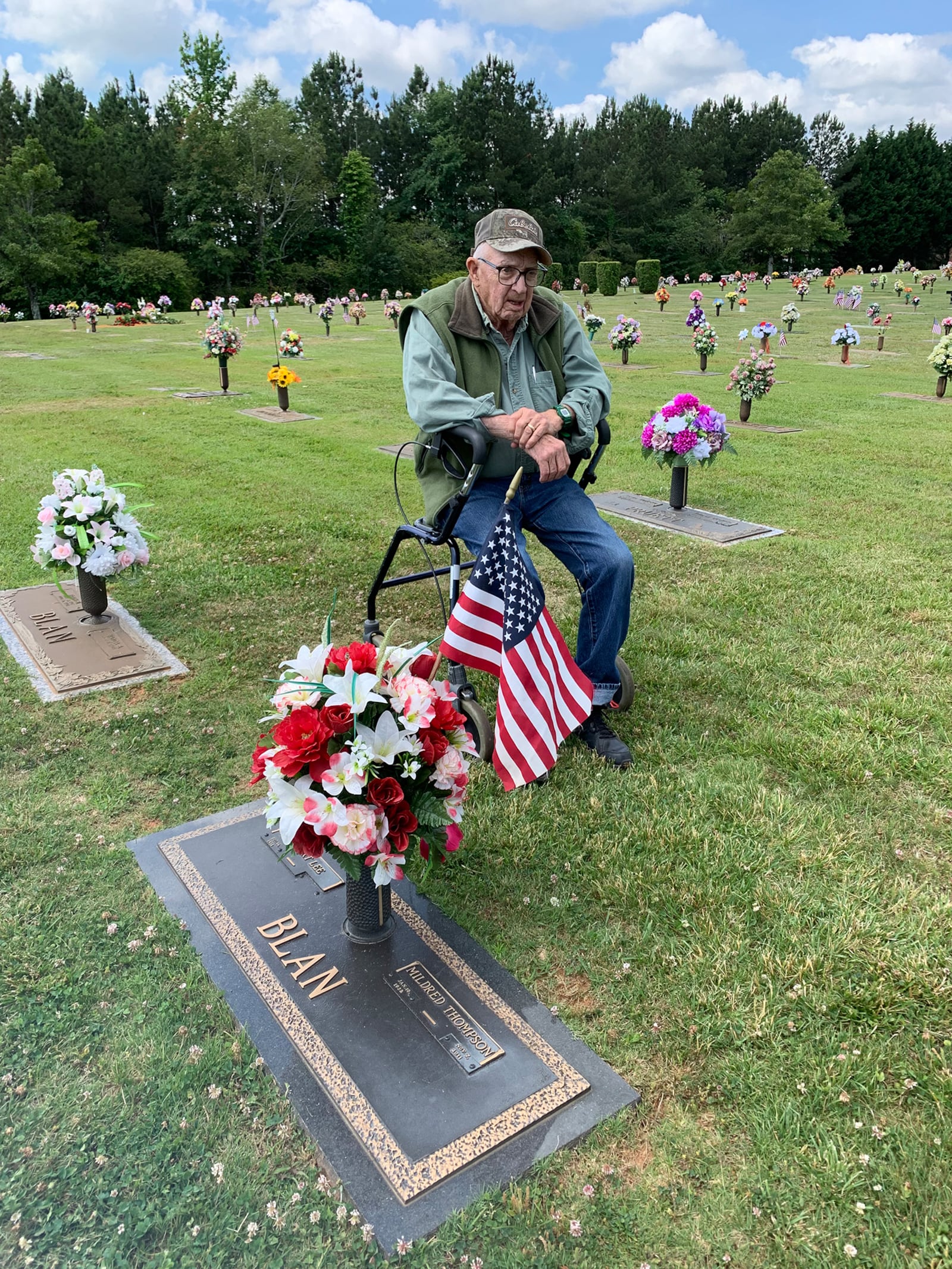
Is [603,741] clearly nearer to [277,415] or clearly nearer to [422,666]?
[422,666]

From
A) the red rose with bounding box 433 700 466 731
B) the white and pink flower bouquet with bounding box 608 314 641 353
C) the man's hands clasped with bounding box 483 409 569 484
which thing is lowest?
the red rose with bounding box 433 700 466 731

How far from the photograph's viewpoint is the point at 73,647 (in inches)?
167

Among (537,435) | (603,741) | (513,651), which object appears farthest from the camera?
(603,741)

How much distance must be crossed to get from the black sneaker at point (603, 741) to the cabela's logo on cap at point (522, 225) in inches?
68.7

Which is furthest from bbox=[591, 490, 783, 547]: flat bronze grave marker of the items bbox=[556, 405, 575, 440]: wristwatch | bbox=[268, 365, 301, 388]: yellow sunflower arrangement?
bbox=[268, 365, 301, 388]: yellow sunflower arrangement

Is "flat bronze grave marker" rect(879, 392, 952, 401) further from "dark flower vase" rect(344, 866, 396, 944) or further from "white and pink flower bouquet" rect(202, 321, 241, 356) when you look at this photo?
"dark flower vase" rect(344, 866, 396, 944)

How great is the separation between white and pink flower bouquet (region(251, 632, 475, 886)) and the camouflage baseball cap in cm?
163

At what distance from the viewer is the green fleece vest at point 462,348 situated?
315 centimetres

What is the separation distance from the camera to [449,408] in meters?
3.00

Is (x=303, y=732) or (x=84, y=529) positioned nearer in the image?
(x=303, y=732)

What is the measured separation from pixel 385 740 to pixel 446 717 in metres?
0.19

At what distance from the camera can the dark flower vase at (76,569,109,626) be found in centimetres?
443

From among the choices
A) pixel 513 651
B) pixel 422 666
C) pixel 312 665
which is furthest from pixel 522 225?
pixel 312 665

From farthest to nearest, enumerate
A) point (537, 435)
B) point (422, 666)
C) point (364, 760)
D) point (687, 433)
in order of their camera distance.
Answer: point (687, 433) < point (537, 435) < point (422, 666) < point (364, 760)
